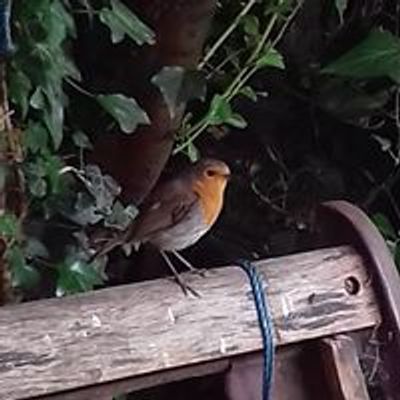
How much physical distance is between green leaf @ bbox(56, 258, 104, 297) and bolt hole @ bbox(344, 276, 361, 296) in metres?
0.47

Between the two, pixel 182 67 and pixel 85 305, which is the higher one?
pixel 182 67

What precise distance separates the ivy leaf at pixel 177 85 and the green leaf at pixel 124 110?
0.17 feet

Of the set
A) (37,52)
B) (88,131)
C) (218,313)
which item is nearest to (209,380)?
(218,313)

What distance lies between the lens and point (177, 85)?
206cm

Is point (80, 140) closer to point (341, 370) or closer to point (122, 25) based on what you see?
point (122, 25)

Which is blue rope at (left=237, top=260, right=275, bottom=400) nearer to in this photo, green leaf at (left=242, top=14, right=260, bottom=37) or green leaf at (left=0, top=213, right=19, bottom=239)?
green leaf at (left=0, top=213, right=19, bottom=239)

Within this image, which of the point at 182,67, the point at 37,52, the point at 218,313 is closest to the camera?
the point at 218,313

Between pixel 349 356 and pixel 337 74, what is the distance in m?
0.89

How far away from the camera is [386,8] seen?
269 cm

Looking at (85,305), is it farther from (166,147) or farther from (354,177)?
(354,177)

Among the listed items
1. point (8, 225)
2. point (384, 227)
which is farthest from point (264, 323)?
Result: point (384, 227)

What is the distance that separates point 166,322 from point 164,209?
23.8 inches

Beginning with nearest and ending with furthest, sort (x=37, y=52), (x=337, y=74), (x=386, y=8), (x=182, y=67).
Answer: (x=37, y=52)
(x=182, y=67)
(x=337, y=74)
(x=386, y=8)

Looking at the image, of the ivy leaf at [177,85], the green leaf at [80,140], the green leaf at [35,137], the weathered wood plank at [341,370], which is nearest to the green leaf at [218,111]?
the ivy leaf at [177,85]
